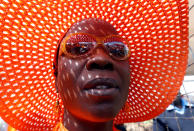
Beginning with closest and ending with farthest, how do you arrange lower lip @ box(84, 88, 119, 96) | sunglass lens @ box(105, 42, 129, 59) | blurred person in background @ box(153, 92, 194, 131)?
lower lip @ box(84, 88, 119, 96) → sunglass lens @ box(105, 42, 129, 59) → blurred person in background @ box(153, 92, 194, 131)

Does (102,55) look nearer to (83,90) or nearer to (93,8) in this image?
(83,90)

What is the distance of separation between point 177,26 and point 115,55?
0.53 meters

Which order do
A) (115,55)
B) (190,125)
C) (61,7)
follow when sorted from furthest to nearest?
1. (190,125)
2. (61,7)
3. (115,55)

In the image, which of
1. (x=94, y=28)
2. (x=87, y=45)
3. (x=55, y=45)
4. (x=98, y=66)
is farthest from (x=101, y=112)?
(x=55, y=45)

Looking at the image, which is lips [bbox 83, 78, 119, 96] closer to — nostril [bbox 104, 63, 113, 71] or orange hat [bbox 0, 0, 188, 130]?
nostril [bbox 104, 63, 113, 71]

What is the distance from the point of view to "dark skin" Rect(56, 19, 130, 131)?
625 mm

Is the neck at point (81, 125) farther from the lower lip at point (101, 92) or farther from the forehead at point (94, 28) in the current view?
the forehead at point (94, 28)

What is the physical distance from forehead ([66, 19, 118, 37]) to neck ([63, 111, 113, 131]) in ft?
1.42

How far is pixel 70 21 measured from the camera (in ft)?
3.09

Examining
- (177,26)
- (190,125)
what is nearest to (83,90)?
(177,26)

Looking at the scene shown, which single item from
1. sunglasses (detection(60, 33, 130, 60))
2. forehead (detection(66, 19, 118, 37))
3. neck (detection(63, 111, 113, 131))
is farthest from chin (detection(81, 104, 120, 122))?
forehead (detection(66, 19, 118, 37))

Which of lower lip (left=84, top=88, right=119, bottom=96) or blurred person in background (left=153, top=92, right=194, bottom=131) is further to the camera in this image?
blurred person in background (left=153, top=92, right=194, bottom=131)

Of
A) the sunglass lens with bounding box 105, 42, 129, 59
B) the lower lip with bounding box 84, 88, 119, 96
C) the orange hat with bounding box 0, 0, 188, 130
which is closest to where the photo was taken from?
the lower lip with bounding box 84, 88, 119, 96

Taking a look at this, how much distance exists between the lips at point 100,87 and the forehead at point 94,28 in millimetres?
249
